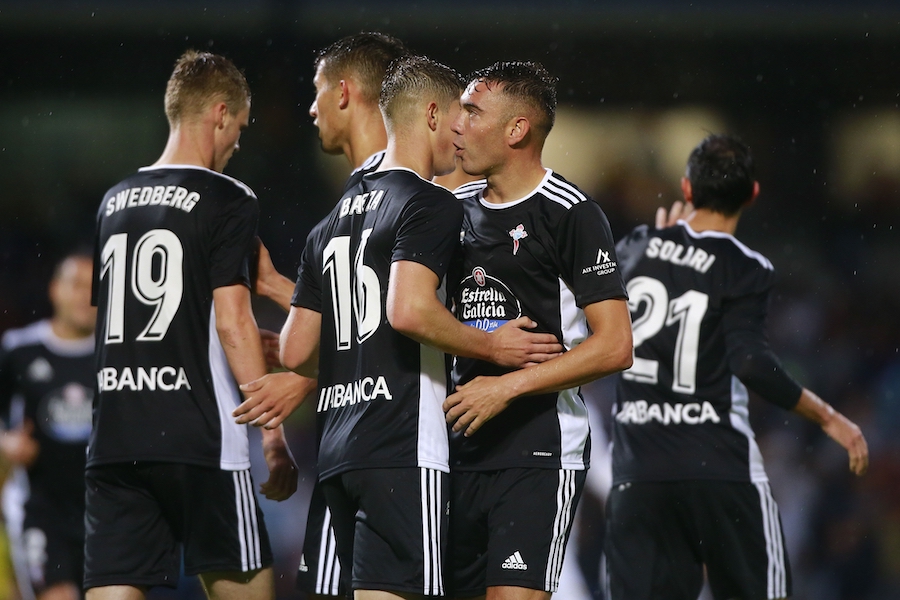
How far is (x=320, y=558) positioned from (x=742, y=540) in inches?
74.1

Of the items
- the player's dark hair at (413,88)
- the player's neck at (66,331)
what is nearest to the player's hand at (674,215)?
the player's dark hair at (413,88)

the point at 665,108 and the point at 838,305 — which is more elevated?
the point at 665,108

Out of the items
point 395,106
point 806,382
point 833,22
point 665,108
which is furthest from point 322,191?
point 395,106

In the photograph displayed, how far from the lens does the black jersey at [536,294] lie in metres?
3.28

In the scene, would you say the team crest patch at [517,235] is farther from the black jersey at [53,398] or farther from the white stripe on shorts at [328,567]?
the black jersey at [53,398]

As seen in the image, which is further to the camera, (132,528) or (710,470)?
(710,470)

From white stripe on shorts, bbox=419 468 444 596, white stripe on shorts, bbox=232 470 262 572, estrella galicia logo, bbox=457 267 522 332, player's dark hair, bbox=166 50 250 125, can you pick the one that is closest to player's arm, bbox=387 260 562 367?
estrella galicia logo, bbox=457 267 522 332

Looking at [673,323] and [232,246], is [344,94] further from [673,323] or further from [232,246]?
[673,323]

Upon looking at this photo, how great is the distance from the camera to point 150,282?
149 inches

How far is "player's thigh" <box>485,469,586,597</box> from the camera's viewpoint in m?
3.17

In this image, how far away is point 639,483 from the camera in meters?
4.66

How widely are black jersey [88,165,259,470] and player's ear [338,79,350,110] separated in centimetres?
50

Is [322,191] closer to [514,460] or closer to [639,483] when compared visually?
[639,483]

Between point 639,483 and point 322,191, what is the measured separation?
650 centimetres
